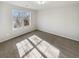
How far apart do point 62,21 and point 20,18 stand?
3317 mm

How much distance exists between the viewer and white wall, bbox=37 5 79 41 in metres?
4.00

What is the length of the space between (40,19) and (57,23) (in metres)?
2.05

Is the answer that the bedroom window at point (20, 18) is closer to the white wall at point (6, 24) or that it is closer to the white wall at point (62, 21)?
the white wall at point (6, 24)

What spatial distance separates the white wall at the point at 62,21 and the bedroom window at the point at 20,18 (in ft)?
4.74

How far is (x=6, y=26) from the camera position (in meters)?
3.83

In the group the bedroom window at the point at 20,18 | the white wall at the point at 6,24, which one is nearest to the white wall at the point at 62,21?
the bedroom window at the point at 20,18

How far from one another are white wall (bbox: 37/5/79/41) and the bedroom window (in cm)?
145

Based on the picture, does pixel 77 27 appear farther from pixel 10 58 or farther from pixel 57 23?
pixel 10 58

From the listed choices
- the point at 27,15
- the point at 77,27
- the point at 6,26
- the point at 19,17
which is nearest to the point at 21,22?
the point at 19,17

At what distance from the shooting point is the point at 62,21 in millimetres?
4664

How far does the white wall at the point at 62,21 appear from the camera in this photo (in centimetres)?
400

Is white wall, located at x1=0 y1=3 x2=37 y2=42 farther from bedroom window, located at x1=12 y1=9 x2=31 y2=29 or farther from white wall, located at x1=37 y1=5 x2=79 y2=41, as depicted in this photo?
white wall, located at x1=37 y1=5 x2=79 y2=41

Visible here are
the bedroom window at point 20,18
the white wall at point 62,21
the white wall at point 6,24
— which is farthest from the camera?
the bedroom window at point 20,18

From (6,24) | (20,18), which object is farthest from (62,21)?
(6,24)
